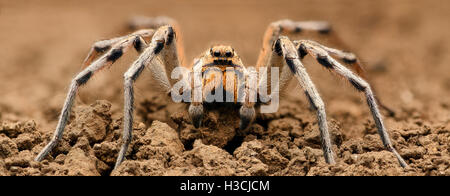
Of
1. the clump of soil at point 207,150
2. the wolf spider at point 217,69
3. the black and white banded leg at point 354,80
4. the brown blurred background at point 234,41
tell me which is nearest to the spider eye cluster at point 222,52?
the wolf spider at point 217,69

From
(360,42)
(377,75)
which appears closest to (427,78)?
(377,75)

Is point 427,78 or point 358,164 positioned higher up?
point 427,78

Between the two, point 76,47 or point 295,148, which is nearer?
point 295,148

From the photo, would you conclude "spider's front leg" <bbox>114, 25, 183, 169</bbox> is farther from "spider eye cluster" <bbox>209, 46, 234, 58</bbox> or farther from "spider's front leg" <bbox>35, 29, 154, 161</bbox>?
"spider eye cluster" <bbox>209, 46, 234, 58</bbox>

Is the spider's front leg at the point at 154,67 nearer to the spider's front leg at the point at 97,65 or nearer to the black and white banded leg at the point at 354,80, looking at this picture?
the spider's front leg at the point at 97,65

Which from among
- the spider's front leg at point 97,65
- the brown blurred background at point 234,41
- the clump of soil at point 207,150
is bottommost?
the clump of soil at point 207,150
